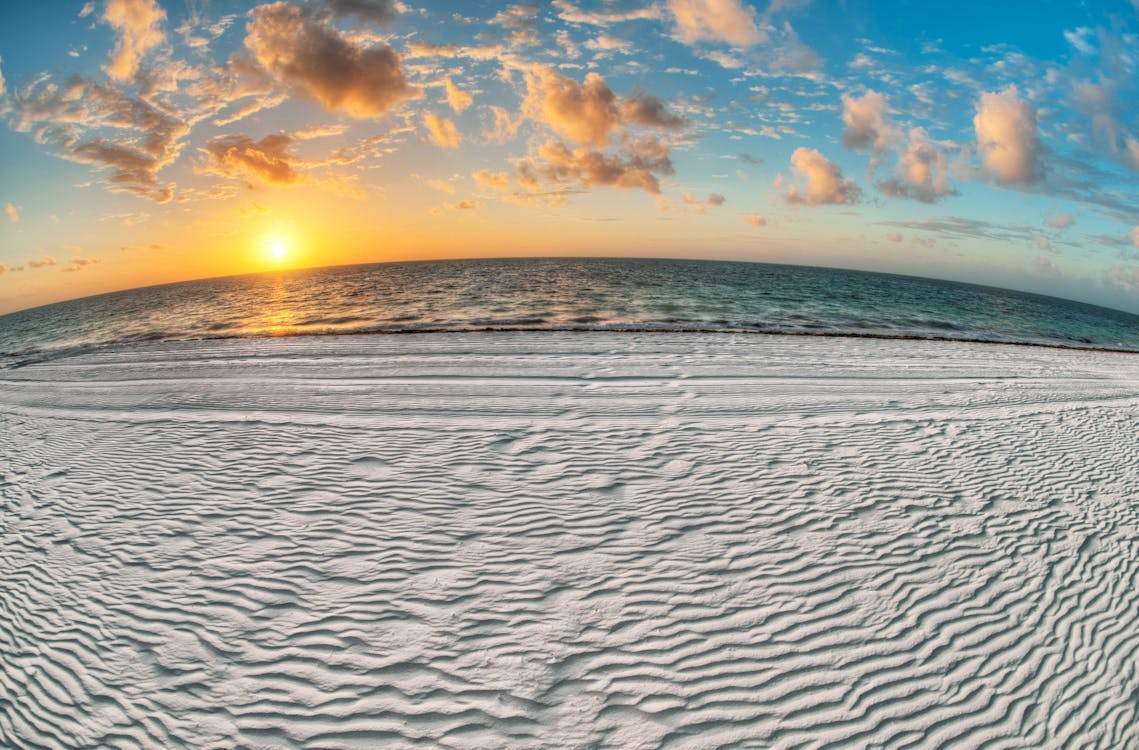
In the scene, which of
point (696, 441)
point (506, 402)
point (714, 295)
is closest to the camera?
point (696, 441)

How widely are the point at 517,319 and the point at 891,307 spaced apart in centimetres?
3183

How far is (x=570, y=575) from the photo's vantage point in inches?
240

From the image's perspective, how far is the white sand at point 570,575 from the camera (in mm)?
4535

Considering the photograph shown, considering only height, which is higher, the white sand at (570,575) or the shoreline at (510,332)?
the shoreline at (510,332)

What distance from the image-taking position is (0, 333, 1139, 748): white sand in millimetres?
4535

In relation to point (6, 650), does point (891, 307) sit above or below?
above

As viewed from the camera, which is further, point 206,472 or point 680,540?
point 206,472

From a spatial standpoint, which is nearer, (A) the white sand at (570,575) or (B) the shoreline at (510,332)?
(A) the white sand at (570,575)

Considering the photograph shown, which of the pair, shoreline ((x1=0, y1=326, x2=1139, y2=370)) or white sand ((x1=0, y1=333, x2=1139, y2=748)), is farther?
shoreline ((x1=0, y1=326, x2=1139, y2=370))

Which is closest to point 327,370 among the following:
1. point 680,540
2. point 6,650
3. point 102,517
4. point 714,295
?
point 102,517

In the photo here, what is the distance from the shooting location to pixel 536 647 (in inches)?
200

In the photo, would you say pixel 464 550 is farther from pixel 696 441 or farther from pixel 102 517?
pixel 102 517

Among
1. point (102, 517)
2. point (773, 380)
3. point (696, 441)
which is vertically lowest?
point (102, 517)

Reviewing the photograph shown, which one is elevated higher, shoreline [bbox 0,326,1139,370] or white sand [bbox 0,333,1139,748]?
shoreline [bbox 0,326,1139,370]
